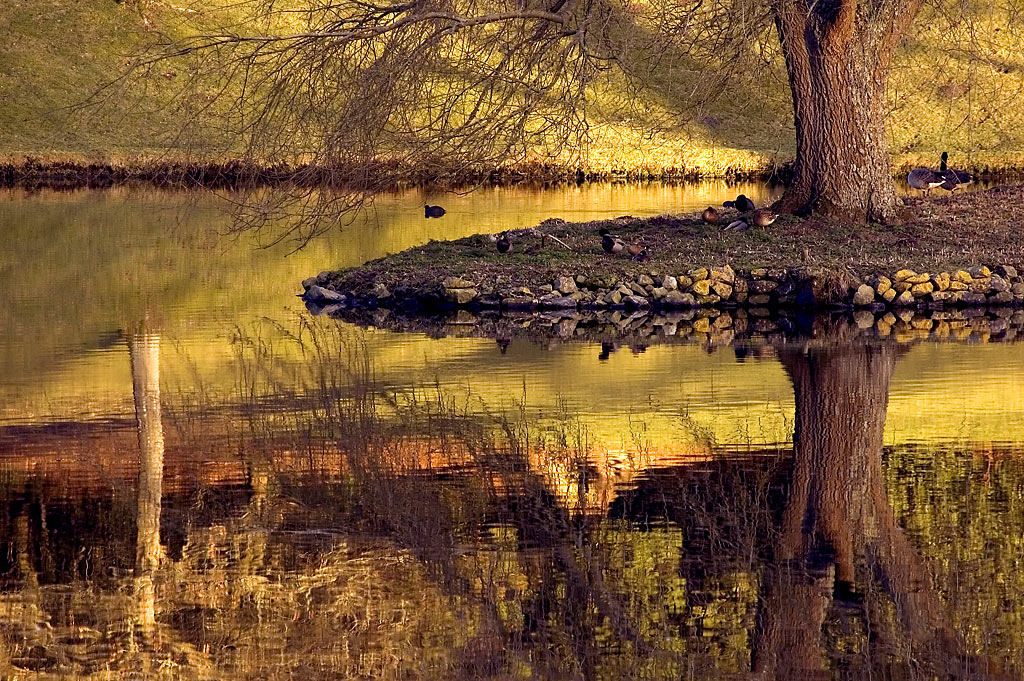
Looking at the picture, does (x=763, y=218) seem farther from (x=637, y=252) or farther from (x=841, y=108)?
(x=637, y=252)

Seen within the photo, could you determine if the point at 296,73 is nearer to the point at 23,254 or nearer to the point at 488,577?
the point at 488,577

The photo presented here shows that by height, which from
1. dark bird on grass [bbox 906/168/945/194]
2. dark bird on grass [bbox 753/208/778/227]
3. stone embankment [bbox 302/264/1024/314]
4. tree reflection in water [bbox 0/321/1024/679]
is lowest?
tree reflection in water [bbox 0/321/1024/679]

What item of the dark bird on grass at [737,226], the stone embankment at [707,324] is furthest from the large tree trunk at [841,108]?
the stone embankment at [707,324]

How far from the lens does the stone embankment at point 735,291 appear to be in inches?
832

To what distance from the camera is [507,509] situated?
10273mm

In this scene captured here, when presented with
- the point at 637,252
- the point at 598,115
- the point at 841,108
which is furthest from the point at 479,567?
the point at 598,115

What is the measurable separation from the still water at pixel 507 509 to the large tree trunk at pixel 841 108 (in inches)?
269

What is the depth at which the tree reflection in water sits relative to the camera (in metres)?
7.64

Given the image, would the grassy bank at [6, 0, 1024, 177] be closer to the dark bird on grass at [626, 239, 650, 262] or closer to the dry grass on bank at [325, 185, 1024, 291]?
the dry grass on bank at [325, 185, 1024, 291]

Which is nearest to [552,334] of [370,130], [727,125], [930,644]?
[370,130]

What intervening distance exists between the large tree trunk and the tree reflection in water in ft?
39.0

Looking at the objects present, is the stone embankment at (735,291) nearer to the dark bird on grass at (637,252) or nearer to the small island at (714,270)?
the small island at (714,270)

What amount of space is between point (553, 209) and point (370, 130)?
20.3 m

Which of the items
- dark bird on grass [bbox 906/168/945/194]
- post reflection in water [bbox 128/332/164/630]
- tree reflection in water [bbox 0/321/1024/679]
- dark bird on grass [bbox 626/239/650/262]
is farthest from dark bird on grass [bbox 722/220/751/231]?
tree reflection in water [bbox 0/321/1024/679]
